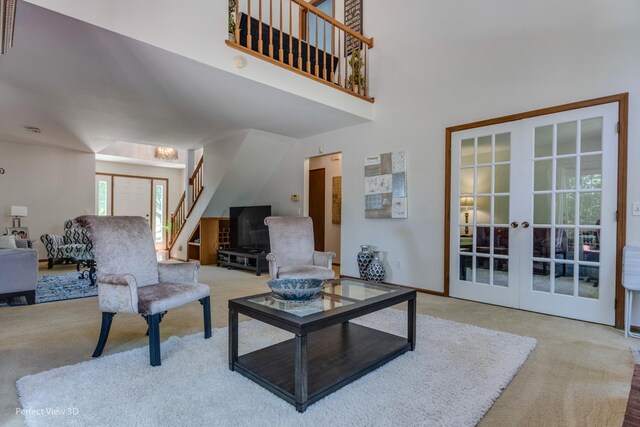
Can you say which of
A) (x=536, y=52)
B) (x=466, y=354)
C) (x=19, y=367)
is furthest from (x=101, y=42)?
(x=536, y=52)

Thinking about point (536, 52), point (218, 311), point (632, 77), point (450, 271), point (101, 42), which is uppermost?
point (536, 52)

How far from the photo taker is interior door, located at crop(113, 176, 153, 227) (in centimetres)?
954

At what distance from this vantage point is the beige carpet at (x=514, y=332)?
172 centimetres

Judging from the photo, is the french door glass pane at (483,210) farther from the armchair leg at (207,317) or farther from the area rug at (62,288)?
the area rug at (62,288)

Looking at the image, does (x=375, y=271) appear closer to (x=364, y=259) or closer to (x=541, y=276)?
(x=364, y=259)

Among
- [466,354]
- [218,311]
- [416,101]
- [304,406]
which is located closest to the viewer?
[304,406]

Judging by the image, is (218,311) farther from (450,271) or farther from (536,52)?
(536,52)

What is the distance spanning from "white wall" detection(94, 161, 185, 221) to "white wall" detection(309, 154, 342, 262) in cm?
571

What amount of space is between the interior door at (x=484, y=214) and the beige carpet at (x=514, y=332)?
272mm

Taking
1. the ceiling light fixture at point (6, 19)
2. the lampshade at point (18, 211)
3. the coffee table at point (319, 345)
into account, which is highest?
the ceiling light fixture at point (6, 19)

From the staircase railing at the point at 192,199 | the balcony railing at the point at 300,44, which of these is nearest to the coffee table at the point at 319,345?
the balcony railing at the point at 300,44

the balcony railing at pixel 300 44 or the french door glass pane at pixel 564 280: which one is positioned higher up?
the balcony railing at pixel 300 44

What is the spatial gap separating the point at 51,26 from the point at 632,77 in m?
4.80

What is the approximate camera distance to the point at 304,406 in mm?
1662
